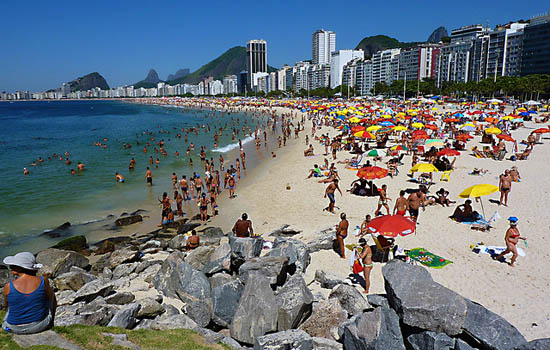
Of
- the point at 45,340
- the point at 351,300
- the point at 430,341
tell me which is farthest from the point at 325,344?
the point at 45,340

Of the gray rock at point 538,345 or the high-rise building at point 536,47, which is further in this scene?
the high-rise building at point 536,47

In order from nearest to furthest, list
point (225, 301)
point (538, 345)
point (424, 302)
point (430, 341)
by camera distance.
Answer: point (538, 345)
point (430, 341)
point (424, 302)
point (225, 301)

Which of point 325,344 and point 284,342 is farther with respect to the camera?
point 325,344

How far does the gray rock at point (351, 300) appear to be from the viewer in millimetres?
6750

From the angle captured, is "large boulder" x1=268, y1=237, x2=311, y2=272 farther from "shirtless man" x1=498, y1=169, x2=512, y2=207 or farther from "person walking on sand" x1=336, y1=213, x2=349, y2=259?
"shirtless man" x1=498, y1=169, x2=512, y2=207

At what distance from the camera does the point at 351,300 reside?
22.5 feet

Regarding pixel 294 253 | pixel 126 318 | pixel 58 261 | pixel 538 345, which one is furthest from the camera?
pixel 58 261

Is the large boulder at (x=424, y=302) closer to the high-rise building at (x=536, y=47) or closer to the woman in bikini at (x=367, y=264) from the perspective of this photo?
the woman in bikini at (x=367, y=264)

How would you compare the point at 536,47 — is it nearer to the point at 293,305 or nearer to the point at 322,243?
the point at 322,243

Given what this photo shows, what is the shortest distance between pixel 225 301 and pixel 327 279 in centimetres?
235

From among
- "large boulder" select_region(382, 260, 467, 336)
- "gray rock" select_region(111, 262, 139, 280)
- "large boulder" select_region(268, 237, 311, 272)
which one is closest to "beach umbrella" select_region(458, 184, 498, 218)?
"large boulder" select_region(268, 237, 311, 272)

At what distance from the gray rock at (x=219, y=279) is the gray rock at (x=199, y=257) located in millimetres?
1415

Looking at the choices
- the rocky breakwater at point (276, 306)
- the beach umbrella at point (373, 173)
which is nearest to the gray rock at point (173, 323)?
the rocky breakwater at point (276, 306)

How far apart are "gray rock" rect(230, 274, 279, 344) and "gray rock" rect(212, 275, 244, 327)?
0.43 meters
